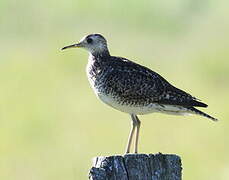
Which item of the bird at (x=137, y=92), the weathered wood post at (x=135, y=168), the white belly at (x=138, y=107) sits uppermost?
the bird at (x=137, y=92)

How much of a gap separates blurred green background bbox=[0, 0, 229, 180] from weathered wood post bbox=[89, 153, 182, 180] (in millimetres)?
7692

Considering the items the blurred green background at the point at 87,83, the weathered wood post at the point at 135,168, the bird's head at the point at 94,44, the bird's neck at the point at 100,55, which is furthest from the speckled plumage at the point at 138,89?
the blurred green background at the point at 87,83

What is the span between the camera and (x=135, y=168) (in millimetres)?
9367

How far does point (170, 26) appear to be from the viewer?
33.1 metres

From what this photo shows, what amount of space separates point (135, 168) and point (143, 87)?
3485 millimetres

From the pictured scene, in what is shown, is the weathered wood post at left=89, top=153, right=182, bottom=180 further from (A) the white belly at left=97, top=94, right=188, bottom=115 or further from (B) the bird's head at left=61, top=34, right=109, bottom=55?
(B) the bird's head at left=61, top=34, right=109, bottom=55

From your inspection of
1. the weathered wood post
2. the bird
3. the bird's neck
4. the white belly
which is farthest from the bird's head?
the weathered wood post

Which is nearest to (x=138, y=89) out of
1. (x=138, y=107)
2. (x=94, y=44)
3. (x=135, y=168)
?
(x=138, y=107)

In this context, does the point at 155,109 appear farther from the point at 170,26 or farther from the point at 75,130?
the point at 170,26

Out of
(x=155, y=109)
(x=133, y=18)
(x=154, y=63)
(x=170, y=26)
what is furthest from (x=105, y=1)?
(x=155, y=109)

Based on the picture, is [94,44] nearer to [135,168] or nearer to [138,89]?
[138,89]

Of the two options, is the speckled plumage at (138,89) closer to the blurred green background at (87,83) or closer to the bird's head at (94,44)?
the bird's head at (94,44)

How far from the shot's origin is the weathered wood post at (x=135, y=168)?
9.30 meters

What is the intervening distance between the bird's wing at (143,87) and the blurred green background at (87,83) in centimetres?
446
